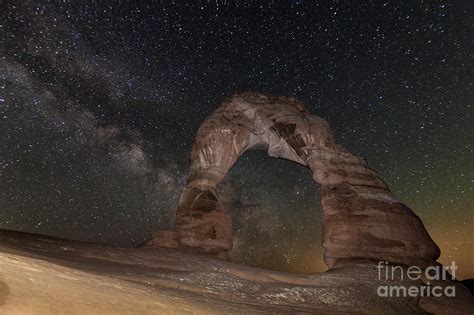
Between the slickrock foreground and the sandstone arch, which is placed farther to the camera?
the sandstone arch

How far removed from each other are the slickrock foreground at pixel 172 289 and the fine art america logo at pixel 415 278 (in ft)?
0.86

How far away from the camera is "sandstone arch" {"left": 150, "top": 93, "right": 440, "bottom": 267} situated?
13.9m

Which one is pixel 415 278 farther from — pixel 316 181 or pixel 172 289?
pixel 172 289

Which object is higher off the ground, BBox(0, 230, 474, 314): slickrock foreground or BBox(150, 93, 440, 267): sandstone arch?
BBox(150, 93, 440, 267): sandstone arch

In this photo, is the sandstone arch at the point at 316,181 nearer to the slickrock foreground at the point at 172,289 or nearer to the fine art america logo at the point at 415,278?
the fine art america logo at the point at 415,278

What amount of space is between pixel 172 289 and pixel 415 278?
10.5 m

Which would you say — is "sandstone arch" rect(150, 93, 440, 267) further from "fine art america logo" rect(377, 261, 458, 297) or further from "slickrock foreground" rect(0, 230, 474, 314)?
"slickrock foreground" rect(0, 230, 474, 314)

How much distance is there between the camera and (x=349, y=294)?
24.8ft

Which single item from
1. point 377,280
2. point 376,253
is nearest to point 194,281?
point 377,280

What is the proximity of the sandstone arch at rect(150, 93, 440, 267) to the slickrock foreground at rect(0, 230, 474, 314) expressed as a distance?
6.78 feet

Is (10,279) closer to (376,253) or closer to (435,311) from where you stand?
(435,311)

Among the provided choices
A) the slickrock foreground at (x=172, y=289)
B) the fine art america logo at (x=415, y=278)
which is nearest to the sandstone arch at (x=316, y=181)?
the fine art america logo at (x=415, y=278)

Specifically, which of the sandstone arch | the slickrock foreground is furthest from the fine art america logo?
the sandstone arch

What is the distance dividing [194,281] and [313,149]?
1386cm
